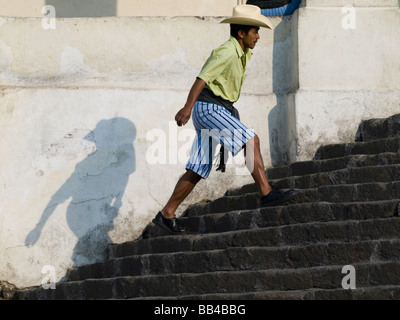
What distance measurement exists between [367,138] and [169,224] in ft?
6.75

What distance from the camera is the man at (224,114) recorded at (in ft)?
26.0

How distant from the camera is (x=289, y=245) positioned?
740 centimetres

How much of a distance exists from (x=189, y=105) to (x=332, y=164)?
147cm

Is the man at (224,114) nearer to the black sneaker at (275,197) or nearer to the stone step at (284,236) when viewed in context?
the black sneaker at (275,197)

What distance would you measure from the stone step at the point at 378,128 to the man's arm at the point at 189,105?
1.83m

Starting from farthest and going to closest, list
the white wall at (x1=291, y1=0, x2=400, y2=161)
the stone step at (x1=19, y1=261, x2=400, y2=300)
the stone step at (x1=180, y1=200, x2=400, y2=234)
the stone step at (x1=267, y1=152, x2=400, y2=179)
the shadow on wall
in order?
the shadow on wall → the white wall at (x1=291, y1=0, x2=400, y2=161) → the stone step at (x1=267, y1=152, x2=400, y2=179) → the stone step at (x1=180, y1=200, x2=400, y2=234) → the stone step at (x1=19, y1=261, x2=400, y2=300)

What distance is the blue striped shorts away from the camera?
7.96 m

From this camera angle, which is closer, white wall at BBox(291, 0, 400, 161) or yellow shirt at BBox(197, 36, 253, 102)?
yellow shirt at BBox(197, 36, 253, 102)

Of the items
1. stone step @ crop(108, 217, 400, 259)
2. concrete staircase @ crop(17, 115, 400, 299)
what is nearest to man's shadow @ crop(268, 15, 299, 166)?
concrete staircase @ crop(17, 115, 400, 299)

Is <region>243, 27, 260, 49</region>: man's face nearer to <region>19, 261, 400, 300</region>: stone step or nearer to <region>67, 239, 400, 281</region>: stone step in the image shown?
<region>67, 239, 400, 281</region>: stone step

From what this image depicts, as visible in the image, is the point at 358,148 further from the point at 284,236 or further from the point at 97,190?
the point at 97,190

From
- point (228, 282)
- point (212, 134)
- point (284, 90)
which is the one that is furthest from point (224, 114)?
point (284, 90)

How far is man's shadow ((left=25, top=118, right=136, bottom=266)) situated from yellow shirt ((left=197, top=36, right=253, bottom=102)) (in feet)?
5.08
